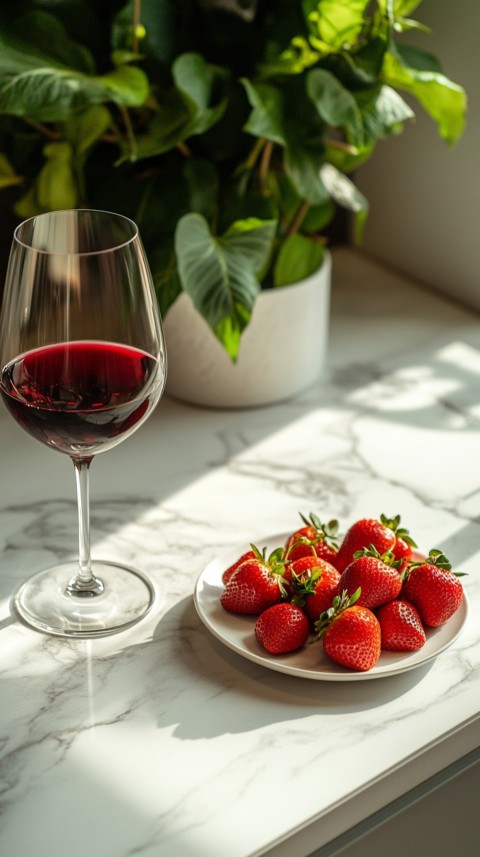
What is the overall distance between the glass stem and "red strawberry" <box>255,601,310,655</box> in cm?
16

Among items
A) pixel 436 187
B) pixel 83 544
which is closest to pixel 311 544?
pixel 83 544

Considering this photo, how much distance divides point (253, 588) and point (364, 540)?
107 mm

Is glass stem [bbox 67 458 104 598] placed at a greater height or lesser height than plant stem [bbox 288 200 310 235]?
lesser

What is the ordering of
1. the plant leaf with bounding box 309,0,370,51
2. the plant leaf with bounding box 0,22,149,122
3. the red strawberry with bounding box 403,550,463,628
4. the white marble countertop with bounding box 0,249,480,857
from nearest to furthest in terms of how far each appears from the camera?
1. the white marble countertop with bounding box 0,249,480,857
2. the red strawberry with bounding box 403,550,463,628
3. the plant leaf with bounding box 0,22,149,122
4. the plant leaf with bounding box 309,0,370,51

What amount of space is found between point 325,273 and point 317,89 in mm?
241

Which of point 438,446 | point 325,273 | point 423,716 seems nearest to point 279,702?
point 423,716

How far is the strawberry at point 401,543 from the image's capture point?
90cm

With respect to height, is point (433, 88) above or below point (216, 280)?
above

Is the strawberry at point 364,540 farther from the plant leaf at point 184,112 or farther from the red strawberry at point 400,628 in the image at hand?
the plant leaf at point 184,112

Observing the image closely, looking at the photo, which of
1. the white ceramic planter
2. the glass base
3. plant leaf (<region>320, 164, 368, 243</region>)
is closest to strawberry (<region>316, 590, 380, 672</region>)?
the glass base

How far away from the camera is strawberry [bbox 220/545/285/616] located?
0.86 metres

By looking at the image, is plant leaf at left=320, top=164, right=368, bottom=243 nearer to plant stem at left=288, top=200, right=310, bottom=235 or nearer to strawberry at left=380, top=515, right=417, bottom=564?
plant stem at left=288, top=200, right=310, bottom=235

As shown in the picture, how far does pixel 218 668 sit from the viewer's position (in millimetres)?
864

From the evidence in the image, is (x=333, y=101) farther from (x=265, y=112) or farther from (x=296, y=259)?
(x=296, y=259)
